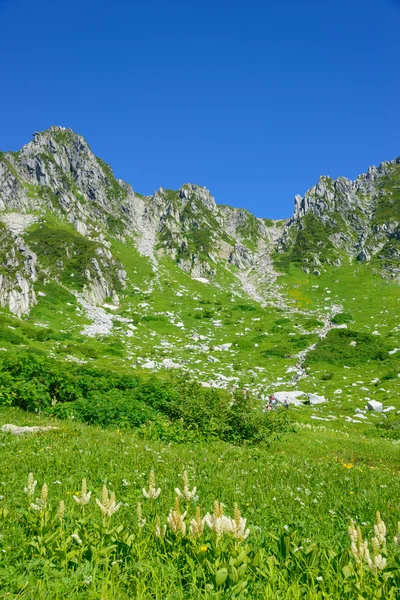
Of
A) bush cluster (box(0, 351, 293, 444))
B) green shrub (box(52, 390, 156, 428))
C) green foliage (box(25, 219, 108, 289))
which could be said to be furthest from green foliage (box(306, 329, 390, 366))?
green foliage (box(25, 219, 108, 289))

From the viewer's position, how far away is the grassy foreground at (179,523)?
3.39 metres

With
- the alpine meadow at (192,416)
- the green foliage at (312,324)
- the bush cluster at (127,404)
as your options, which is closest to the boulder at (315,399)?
the alpine meadow at (192,416)

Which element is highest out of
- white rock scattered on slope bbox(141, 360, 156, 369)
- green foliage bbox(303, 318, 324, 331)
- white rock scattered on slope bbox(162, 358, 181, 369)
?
green foliage bbox(303, 318, 324, 331)

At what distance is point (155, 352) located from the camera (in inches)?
1544

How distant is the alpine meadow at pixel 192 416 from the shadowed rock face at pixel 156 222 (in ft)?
3.13

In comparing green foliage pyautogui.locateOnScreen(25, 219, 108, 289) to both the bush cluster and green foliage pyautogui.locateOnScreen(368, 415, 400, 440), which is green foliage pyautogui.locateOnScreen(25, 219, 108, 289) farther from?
green foliage pyautogui.locateOnScreen(368, 415, 400, 440)

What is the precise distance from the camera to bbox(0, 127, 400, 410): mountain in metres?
37.9

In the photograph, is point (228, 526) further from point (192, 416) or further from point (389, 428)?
point (389, 428)

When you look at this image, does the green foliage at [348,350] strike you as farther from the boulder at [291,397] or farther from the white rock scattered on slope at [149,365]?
the white rock scattered on slope at [149,365]

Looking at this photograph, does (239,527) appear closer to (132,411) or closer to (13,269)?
(132,411)

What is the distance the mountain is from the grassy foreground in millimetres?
20476

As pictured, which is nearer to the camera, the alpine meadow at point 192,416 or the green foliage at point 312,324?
the alpine meadow at point 192,416

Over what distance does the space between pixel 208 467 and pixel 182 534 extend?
5509mm

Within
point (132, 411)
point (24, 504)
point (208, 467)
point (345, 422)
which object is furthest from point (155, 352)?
point (24, 504)
